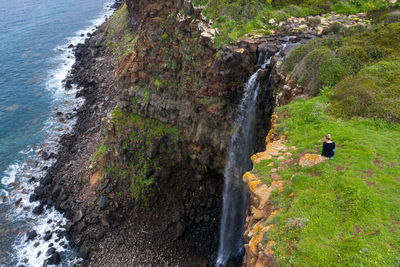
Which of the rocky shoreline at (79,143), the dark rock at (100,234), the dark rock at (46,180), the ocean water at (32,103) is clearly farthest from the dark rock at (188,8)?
Result: the dark rock at (46,180)

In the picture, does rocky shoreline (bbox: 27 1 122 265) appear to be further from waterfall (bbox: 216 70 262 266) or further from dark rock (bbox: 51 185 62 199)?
waterfall (bbox: 216 70 262 266)

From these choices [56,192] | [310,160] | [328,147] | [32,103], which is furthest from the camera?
[32,103]

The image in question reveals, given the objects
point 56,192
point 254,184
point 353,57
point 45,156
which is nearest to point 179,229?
point 254,184

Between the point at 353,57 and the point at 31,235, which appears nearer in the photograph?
the point at 353,57

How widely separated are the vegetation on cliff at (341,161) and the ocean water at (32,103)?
93.9 ft

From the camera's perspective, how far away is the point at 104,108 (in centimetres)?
4600

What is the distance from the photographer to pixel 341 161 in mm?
12125

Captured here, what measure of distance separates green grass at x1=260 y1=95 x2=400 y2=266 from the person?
0.42 metres

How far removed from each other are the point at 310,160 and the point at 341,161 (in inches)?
56.9

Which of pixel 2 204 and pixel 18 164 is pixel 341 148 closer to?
pixel 2 204

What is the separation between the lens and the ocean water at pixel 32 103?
103 feet

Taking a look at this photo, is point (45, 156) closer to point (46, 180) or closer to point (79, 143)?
point (79, 143)

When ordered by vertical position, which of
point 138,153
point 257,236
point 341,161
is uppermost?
point 341,161

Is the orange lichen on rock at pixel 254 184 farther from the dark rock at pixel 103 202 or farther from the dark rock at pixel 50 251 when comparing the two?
the dark rock at pixel 50 251
